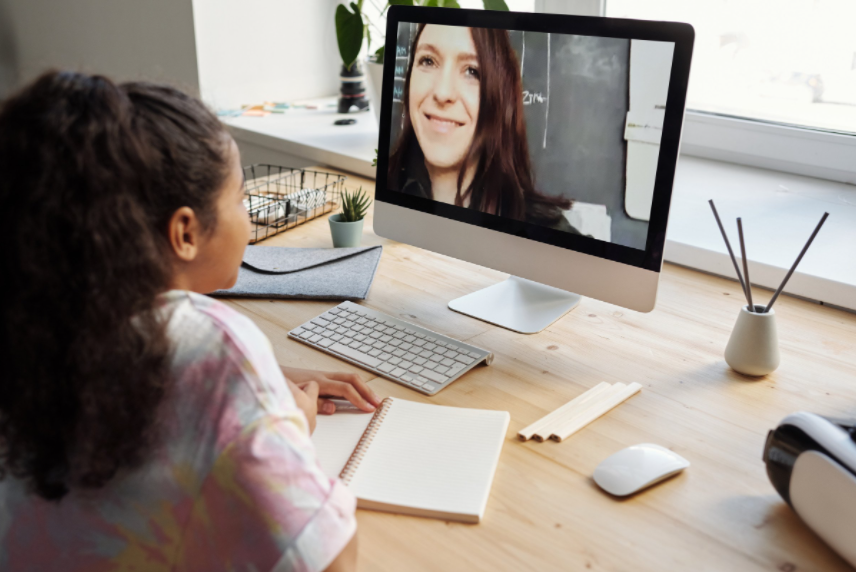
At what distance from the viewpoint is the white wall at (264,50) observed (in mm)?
2371

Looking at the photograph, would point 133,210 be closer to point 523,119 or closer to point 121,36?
point 523,119

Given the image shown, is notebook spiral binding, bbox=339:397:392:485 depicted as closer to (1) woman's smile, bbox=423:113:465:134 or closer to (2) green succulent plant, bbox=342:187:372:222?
(1) woman's smile, bbox=423:113:465:134

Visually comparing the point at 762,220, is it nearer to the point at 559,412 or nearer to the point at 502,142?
the point at 502,142

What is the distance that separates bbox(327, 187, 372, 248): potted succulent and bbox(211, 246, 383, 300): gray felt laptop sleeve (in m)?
0.05

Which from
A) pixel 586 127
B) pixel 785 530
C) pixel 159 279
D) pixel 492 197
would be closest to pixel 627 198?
pixel 586 127

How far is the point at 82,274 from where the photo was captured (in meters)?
0.53

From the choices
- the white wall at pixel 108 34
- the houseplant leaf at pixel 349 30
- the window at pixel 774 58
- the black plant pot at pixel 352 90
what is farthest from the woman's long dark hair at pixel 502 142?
the black plant pot at pixel 352 90

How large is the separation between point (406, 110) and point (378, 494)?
2.17 feet

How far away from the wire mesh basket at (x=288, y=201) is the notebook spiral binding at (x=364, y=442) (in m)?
0.67

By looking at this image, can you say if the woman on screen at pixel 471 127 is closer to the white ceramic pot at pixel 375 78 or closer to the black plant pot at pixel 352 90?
the white ceramic pot at pixel 375 78

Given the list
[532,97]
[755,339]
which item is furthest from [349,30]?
→ [755,339]

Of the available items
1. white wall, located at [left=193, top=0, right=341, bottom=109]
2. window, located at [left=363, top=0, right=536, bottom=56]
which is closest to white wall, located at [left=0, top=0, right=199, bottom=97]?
white wall, located at [left=193, top=0, right=341, bottom=109]

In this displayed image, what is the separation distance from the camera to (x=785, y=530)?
2.37 ft

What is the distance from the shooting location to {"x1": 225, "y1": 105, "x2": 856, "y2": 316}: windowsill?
4.05ft
